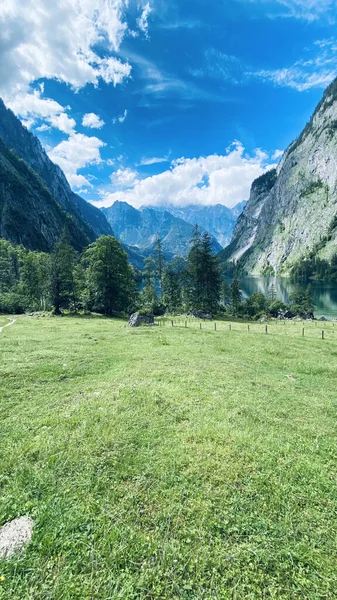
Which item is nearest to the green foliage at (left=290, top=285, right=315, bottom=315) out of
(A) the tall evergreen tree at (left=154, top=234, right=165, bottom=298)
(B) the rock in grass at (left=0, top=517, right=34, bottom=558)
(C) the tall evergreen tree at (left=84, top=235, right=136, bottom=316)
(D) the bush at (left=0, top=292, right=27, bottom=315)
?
(A) the tall evergreen tree at (left=154, top=234, right=165, bottom=298)

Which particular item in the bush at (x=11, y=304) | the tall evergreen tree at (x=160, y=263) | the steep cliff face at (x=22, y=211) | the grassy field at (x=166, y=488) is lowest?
the grassy field at (x=166, y=488)

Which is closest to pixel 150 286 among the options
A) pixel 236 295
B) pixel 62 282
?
pixel 62 282

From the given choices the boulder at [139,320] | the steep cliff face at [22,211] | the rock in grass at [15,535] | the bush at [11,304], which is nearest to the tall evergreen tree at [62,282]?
the bush at [11,304]

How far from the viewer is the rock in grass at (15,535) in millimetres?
4977

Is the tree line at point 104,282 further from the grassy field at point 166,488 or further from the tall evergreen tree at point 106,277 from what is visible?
the grassy field at point 166,488

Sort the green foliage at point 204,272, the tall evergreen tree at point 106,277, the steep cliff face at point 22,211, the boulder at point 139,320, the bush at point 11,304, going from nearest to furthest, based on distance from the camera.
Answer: the boulder at point 139,320, the tall evergreen tree at point 106,277, the bush at point 11,304, the green foliage at point 204,272, the steep cliff face at point 22,211

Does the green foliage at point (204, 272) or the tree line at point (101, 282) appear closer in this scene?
the tree line at point (101, 282)

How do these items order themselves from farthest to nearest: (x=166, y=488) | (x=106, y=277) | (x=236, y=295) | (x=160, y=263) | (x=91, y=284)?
(x=236, y=295) → (x=160, y=263) → (x=91, y=284) → (x=106, y=277) → (x=166, y=488)

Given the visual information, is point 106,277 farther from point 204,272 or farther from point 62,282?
point 204,272

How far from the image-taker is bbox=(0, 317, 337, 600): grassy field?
4.69 metres

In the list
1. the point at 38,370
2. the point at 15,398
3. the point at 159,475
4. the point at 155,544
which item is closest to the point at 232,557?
the point at 155,544

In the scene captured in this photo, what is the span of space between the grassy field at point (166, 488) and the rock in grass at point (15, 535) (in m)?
0.17

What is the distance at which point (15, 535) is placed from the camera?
525cm

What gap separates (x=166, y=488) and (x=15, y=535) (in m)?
3.40
